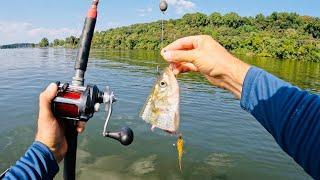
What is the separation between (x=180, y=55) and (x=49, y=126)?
100 cm

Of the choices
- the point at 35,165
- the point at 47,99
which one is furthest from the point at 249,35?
the point at 35,165

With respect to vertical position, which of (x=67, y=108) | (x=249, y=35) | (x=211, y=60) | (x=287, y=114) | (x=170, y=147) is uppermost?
(x=249, y=35)

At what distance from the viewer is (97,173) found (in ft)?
28.4

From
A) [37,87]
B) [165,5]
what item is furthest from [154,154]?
[37,87]

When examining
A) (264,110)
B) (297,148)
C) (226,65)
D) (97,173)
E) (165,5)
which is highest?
(165,5)

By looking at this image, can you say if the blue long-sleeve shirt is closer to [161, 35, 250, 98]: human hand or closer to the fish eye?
[161, 35, 250, 98]: human hand

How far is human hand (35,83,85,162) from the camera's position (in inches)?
98.6

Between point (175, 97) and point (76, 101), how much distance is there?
72cm

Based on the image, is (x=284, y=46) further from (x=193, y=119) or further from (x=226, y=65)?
(x=226, y=65)

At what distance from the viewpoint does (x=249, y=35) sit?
3907 inches

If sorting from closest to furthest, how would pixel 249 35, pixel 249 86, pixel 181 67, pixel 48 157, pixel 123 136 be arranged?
pixel 249 86, pixel 48 157, pixel 181 67, pixel 123 136, pixel 249 35

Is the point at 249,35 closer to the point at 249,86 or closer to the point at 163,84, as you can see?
the point at 163,84

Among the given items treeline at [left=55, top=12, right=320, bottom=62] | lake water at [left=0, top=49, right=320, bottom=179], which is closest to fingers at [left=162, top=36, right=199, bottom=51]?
lake water at [left=0, top=49, right=320, bottom=179]

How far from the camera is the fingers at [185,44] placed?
8.32ft
